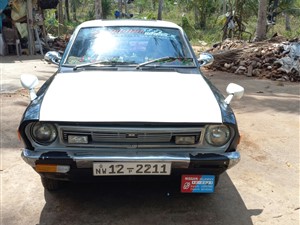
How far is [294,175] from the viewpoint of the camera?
4.20 m

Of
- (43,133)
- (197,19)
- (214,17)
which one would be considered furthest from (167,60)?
(214,17)

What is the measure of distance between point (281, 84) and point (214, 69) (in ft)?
9.18

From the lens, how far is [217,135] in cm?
301

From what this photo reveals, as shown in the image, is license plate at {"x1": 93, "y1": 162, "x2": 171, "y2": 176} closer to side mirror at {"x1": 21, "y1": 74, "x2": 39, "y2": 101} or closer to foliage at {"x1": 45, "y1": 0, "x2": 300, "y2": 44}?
side mirror at {"x1": 21, "y1": 74, "x2": 39, "y2": 101}

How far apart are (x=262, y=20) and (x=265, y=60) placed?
2544 millimetres

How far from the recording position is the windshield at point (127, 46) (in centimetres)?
405

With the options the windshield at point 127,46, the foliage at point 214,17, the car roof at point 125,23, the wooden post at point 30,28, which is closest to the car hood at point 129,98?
the windshield at point 127,46

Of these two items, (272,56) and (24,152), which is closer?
(24,152)

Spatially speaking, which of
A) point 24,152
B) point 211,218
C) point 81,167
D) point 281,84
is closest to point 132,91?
point 81,167

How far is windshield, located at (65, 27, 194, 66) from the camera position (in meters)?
4.05

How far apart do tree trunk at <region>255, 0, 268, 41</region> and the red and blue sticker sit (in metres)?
10.9

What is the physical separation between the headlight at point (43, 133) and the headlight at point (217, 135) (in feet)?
4.01

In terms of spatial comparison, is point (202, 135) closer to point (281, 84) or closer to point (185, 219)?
point (185, 219)

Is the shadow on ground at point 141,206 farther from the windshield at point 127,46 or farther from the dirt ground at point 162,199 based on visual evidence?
the windshield at point 127,46
